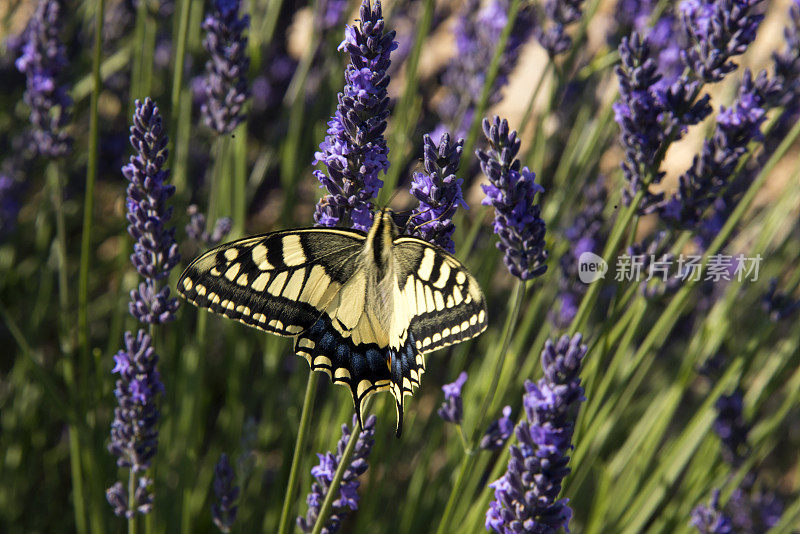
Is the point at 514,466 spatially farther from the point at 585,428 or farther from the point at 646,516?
the point at 646,516

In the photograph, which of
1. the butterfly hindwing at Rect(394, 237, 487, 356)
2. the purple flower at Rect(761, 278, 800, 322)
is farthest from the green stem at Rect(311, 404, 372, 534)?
the purple flower at Rect(761, 278, 800, 322)

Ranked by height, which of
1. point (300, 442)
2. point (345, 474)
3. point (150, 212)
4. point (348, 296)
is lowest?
point (345, 474)

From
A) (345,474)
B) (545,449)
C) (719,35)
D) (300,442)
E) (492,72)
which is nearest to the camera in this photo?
(545,449)

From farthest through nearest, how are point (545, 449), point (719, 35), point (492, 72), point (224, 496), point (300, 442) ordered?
point (492, 72), point (224, 496), point (719, 35), point (300, 442), point (545, 449)

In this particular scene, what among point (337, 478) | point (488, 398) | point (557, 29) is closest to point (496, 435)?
point (488, 398)

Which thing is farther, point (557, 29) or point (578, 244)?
point (578, 244)

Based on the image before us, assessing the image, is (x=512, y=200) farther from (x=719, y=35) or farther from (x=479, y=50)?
(x=479, y=50)
